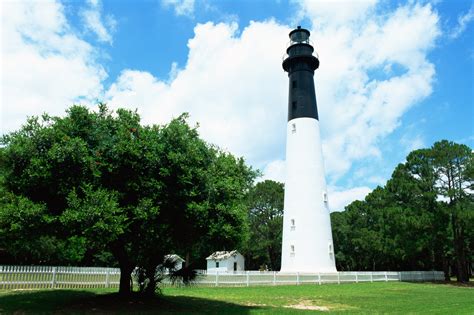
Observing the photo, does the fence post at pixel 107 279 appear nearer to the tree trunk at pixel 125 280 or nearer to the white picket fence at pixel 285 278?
the white picket fence at pixel 285 278

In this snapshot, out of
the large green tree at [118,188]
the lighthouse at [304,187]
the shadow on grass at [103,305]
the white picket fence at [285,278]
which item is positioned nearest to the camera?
the large green tree at [118,188]

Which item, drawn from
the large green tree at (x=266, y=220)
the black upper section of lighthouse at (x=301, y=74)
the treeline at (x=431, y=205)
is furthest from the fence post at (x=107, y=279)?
the large green tree at (x=266, y=220)

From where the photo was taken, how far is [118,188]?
11.8 m

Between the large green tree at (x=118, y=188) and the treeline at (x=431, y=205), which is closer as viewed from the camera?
the large green tree at (x=118, y=188)

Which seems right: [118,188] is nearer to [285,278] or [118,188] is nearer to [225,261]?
[285,278]

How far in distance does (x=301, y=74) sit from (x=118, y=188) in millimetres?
23911

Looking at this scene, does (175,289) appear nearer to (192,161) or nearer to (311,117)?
(192,161)

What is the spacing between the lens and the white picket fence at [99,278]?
54.7 ft

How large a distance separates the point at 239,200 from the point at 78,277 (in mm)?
10308

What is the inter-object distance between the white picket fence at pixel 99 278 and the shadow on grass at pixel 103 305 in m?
1.17

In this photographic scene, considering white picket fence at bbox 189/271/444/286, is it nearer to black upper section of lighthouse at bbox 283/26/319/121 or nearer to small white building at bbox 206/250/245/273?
black upper section of lighthouse at bbox 283/26/319/121

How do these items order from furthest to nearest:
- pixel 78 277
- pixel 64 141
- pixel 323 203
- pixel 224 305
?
pixel 323 203 → pixel 78 277 → pixel 224 305 → pixel 64 141

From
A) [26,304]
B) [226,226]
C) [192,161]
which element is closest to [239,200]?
[226,226]

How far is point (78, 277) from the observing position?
19.0 m
